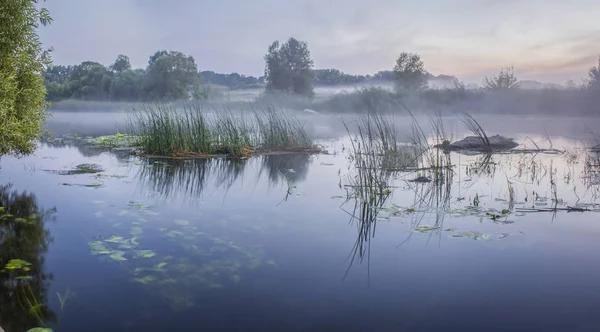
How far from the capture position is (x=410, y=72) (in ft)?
131

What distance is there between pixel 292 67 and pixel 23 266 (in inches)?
1760

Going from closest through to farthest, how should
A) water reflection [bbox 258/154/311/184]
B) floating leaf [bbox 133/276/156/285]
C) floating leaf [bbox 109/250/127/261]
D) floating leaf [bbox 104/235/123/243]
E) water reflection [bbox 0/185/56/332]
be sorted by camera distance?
water reflection [bbox 0/185/56/332] < floating leaf [bbox 133/276/156/285] < floating leaf [bbox 109/250/127/261] < floating leaf [bbox 104/235/123/243] < water reflection [bbox 258/154/311/184]

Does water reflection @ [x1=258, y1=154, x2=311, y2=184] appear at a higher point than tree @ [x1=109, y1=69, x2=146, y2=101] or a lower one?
lower

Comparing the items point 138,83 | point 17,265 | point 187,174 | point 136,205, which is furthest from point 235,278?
point 138,83

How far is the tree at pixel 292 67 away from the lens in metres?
46.3

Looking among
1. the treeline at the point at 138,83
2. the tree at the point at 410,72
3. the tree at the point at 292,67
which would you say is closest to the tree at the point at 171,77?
the treeline at the point at 138,83

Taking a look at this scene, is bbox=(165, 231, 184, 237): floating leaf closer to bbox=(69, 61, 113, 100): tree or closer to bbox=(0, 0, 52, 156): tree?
bbox=(0, 0, 52, 156): tree

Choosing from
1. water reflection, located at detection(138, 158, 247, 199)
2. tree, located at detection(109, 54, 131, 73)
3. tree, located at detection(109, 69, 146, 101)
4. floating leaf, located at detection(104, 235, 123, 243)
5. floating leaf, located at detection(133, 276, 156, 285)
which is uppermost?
tree, located at detection(109, 54, 131, 73)

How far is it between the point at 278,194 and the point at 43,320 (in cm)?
390

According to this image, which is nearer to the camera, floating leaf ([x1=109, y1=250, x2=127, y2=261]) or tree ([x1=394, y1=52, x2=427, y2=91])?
floating leaf ([x1=109, y1=250, x2=127, y2=261])

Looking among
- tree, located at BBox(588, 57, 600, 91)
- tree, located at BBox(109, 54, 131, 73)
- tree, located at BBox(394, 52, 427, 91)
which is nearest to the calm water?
tree, located at BBox(588, 57, 600, 91)

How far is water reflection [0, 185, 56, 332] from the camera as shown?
2.49m

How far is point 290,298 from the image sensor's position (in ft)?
9.21

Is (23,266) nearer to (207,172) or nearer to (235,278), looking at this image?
(235,278)
